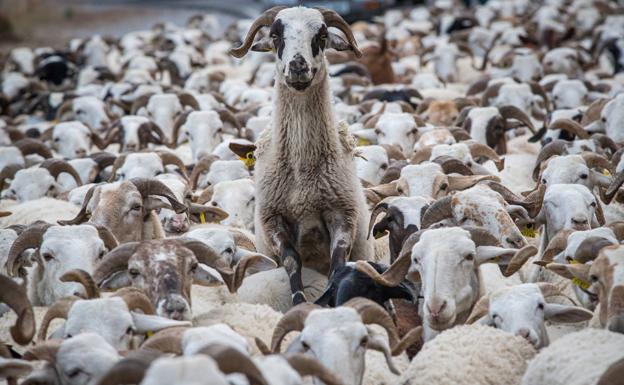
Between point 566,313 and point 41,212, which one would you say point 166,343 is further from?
point 41,212

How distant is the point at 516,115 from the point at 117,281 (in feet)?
22.7

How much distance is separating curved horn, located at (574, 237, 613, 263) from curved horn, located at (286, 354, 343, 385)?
2286 mm

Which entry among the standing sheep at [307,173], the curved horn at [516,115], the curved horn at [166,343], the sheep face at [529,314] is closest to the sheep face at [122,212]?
the standing sheep at [307,173]

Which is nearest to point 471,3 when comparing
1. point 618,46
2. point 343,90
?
point 618,46

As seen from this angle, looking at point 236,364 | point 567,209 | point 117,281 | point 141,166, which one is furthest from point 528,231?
point 236,364

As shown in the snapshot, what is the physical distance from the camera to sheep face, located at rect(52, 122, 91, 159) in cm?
1327

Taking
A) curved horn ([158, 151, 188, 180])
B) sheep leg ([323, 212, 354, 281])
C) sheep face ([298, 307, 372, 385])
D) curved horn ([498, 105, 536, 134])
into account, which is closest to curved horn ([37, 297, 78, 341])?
sheep face ([298, 307, 372, 385])

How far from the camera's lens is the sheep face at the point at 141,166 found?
975 cm

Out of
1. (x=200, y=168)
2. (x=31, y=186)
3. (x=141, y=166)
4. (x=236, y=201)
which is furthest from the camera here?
(x=31, y=186)

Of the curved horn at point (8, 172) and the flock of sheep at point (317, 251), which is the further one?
the curved horn at point (8, 172)

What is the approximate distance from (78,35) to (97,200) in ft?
103

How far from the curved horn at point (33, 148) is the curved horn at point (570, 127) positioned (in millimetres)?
5610

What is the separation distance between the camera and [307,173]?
24.1 feet

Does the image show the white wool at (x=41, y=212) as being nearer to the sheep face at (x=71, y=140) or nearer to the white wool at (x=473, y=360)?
the sheep face at (x=71, y=140)
